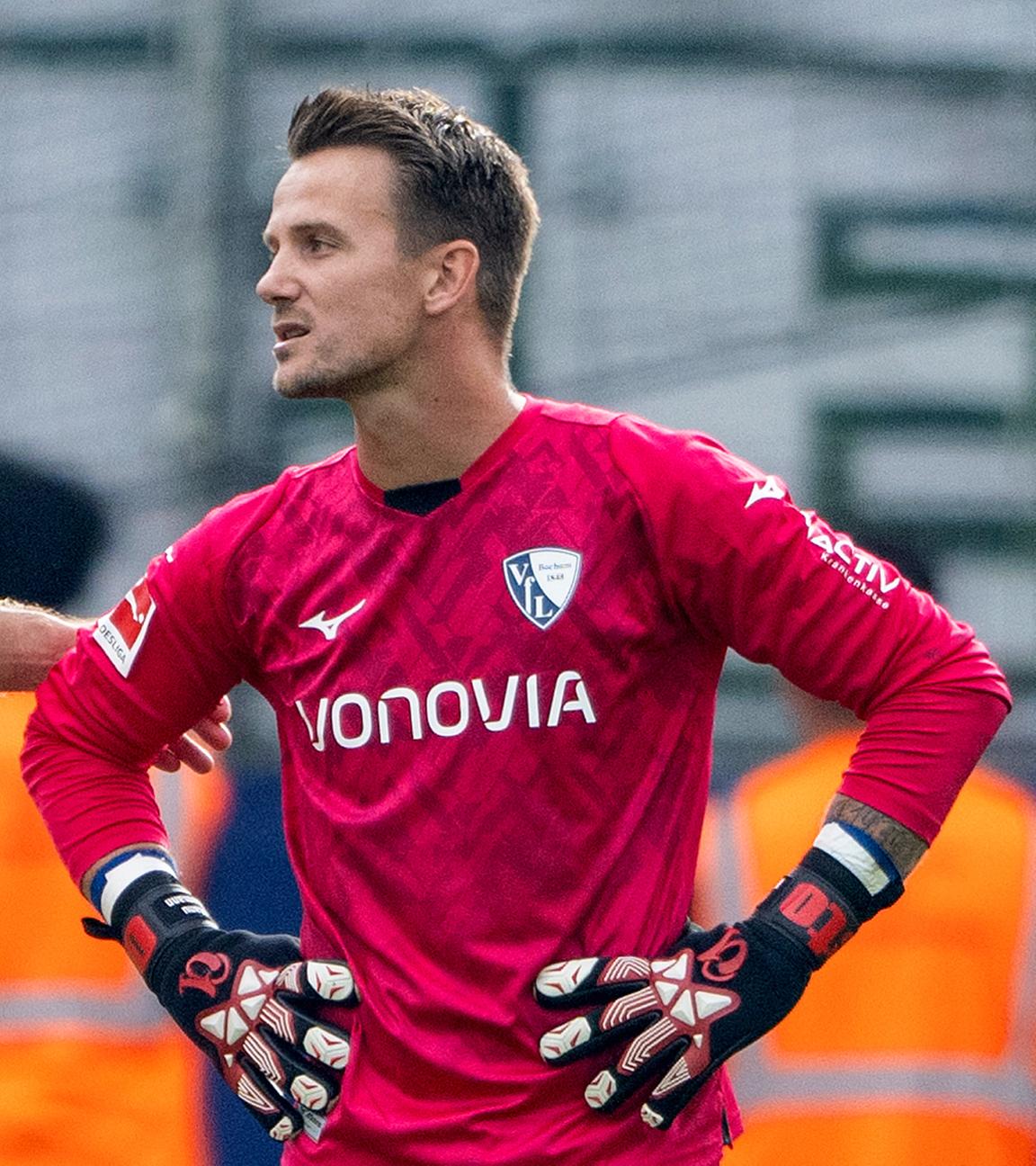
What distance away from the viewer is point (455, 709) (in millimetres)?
2881

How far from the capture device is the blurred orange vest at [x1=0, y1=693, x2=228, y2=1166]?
149 inches

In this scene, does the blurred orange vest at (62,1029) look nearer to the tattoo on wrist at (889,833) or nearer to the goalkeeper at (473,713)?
the goalkeeper at (473,713)

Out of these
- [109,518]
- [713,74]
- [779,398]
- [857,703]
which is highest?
[713,74]

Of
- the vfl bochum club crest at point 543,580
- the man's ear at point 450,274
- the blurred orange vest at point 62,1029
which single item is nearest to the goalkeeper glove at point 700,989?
the vfl bochum club crest at point 543,580

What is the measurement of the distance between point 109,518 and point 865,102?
207cm

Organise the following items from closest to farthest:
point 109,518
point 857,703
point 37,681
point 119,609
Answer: point 857,703 → point 119,609 → point 37,681 → point 109,518

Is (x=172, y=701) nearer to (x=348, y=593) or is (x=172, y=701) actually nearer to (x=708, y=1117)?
(x=348, y=593)

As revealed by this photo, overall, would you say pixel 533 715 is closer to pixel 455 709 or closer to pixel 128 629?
pixel 455 709

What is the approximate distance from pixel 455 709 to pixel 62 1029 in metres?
1.29

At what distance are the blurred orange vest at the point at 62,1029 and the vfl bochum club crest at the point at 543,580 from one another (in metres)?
1.24

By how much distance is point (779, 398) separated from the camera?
5.42m

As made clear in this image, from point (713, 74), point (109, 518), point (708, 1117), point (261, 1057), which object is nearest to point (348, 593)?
point (261, 1057)

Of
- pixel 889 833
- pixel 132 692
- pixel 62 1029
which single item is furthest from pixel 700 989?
pixel 62 1029

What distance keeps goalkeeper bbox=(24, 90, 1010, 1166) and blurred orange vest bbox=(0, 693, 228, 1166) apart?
2.42 ft
